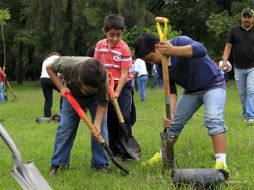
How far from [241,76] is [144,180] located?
4.92m

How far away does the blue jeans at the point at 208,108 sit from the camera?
197 inches

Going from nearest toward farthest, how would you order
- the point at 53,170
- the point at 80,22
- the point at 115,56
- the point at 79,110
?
the point at 79,110 < the point at 53,170 < the point at 115,56 < the point at 80,22

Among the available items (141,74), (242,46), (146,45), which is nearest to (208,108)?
(146,45)

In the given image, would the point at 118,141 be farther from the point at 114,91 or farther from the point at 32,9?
the point at 32,9

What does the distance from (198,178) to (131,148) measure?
2.07m

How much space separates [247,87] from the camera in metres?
8.98

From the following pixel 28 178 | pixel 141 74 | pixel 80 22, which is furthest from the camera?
pixel 80 22

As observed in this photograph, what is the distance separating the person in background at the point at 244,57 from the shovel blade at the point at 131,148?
10.6ft

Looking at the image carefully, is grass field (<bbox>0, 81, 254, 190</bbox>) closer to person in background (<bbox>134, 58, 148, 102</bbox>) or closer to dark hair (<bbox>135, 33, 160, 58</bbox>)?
dark hair (<bbox>135, 33, 160, 58</bbox>)

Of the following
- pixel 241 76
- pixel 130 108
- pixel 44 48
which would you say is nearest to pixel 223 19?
pixel 44 48

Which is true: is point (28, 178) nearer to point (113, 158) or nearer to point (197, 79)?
point (113, 158)

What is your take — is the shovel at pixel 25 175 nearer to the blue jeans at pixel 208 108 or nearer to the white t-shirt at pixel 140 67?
the blue jeans at pixel 208 108

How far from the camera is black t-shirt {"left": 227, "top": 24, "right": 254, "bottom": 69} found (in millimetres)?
8953

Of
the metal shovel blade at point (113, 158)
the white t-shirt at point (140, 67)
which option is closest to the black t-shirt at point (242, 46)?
the metal shovel blade at point (113, 158)
